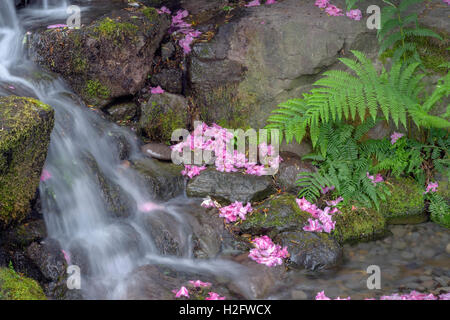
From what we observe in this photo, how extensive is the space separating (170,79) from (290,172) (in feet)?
6.58

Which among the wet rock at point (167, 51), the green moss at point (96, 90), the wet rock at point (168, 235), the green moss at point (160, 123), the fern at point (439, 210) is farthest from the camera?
the wet rock at point (167, 51)

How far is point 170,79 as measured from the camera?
553cm

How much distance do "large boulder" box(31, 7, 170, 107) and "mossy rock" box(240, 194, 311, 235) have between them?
2.32 metres

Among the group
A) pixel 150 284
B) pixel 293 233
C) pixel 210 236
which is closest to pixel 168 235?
pixel 210 236

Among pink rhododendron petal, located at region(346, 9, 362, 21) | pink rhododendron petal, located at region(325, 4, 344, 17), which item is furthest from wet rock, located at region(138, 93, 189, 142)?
pink rhododendron petal, located at region(346, 9, 362, 21)

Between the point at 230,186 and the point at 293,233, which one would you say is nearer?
the point at 293,233

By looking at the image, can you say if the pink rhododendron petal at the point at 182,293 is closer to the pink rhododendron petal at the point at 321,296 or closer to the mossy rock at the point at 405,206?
the pink rhododendron petal at the point at 321,296

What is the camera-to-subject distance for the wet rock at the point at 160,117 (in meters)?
5.38

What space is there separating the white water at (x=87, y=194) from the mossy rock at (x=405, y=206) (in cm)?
201

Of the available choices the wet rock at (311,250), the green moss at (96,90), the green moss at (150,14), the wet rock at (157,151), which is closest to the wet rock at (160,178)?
the wet rock at (157,151)

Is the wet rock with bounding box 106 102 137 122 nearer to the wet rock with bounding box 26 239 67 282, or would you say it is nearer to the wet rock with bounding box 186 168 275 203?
the wet rock with bounding box 186 168 275 203

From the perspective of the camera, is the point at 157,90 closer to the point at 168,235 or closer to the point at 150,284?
the point at 168,235

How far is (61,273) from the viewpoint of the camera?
3.51 meters

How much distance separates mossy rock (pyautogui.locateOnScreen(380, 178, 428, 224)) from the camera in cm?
475
